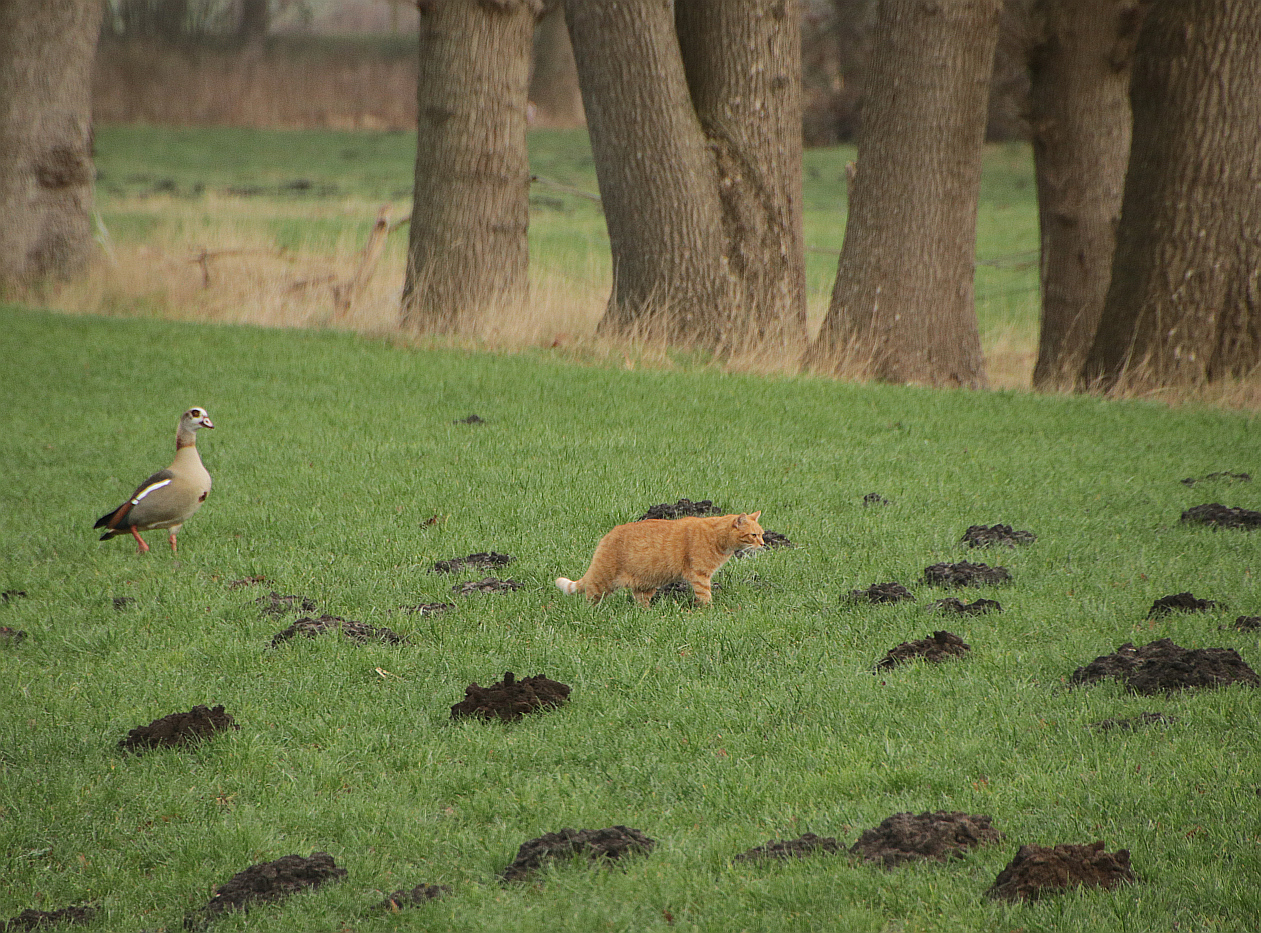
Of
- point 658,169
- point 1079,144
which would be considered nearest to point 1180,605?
point 658,169

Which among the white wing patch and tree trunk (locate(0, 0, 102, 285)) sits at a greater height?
tree trunk (locate(0, 0, 102, 285))

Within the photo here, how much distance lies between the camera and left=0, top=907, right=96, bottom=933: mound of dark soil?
389 centimetres

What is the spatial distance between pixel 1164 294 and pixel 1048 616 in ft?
26.3

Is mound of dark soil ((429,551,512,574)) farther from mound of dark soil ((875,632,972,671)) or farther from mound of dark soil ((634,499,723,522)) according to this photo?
mound of dark soil ((875,632,972,671))

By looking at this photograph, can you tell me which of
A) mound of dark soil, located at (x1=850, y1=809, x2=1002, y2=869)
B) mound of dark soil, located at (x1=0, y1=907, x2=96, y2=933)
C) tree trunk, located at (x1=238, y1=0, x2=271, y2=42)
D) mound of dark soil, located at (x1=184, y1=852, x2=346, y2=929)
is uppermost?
tree trunk, located at (x1=238, y1=0, x2=271, y2=42)

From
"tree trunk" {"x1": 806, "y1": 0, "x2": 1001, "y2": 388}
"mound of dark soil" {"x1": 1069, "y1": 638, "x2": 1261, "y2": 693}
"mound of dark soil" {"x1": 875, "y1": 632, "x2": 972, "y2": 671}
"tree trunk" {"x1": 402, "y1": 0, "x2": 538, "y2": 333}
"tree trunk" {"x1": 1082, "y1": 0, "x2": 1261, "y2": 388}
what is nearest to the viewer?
"mound of dark soil" {"x1": 1069, "y1": 638, "x2": 1261, "y2": 693}

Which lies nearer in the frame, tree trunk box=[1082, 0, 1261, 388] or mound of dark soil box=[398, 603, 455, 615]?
mound of dark soil box=[398, 603, 455, 615]

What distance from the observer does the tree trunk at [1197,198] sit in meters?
12.5

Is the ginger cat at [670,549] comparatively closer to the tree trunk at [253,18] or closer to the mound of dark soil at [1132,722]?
the mound of dark soil at [1132,722]

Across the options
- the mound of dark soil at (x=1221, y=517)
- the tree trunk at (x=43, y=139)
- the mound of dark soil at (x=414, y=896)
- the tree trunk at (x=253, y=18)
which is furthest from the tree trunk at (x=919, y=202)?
the tree trunk at (x=253, y=18)

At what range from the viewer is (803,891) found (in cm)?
380

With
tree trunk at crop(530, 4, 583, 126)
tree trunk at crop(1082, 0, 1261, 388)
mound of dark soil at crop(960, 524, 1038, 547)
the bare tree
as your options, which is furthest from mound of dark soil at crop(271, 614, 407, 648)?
tree trunk at crop(530, 4, 583, 126)

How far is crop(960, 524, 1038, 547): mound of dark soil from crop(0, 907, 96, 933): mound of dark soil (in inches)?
202

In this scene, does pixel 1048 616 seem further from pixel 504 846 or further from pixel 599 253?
pixel 599 253
